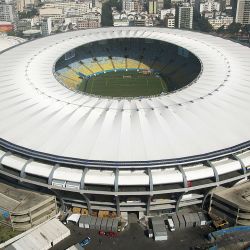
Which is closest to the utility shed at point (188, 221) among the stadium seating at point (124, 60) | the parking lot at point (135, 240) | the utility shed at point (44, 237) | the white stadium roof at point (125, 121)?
the parking lot at point (135, 240)

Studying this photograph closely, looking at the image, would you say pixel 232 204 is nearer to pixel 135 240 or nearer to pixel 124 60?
pixel 135 240

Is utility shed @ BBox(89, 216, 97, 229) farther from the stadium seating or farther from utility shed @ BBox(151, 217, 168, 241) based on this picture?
the stadium seating

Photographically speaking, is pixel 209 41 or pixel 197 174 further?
pixel 209 41

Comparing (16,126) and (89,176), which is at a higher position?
(16,126)

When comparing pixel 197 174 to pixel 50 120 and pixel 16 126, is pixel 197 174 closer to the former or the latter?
pixel 50 120

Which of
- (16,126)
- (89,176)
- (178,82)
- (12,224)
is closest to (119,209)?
(89,176)

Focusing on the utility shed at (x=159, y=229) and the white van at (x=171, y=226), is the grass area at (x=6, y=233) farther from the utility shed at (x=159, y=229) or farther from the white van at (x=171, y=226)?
the white van at (x=171, y=226)
